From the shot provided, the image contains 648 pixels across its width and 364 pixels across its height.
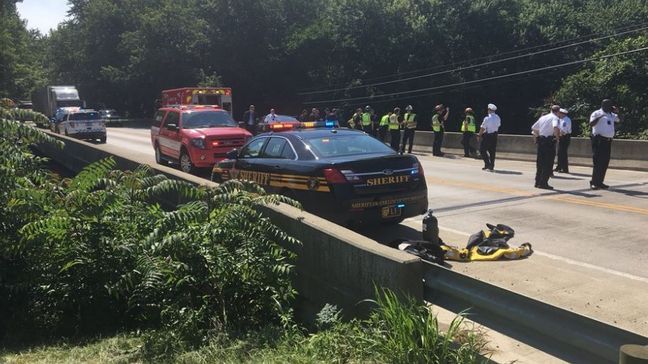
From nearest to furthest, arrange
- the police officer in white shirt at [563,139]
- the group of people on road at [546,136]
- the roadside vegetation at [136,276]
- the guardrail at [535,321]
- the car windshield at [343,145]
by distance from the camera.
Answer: the guardrail at [535,321] → the roadside vegetation at [136,276] → the car windshield at [343,145] → the group of people on road at [546,136] → the police officer in white shirt at [563,139]

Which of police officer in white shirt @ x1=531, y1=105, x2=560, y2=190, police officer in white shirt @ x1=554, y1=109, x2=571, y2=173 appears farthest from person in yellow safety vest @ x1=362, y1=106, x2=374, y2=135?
police officer in white shirt @ x1=531, y1=105, x2=560, y2=190

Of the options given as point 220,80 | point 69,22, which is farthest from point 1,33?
point 69,22

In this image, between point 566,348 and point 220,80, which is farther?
point 220,80

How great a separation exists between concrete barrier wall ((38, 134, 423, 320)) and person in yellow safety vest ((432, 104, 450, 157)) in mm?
16349

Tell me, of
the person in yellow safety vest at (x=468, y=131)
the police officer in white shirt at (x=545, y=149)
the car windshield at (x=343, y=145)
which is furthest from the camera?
the person in yellow safety vest at (x=468, y=131)

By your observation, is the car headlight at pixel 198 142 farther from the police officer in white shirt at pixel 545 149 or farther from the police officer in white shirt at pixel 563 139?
the police officer in white shirt at pixel 563 139

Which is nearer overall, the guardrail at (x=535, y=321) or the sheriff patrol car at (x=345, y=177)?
the guardrail at (x=535, y=321)

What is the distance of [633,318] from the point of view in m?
5.24

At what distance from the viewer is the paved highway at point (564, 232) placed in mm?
5914

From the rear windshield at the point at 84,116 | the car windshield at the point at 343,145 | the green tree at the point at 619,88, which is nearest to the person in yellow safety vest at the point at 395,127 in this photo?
the green tree at the point at 619,88

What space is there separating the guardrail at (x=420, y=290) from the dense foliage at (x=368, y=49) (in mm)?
41005

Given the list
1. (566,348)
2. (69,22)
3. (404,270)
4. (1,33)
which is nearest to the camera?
(566,348)

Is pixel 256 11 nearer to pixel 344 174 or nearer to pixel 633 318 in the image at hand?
pixel 344 174

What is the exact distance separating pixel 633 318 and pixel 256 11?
51547 millimetres
